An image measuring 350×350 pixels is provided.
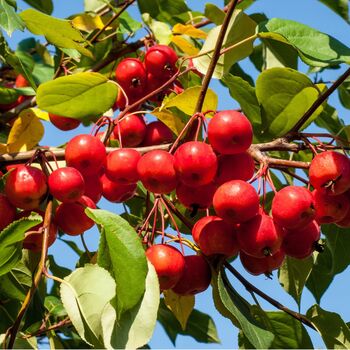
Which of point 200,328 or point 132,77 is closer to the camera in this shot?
point 132,77

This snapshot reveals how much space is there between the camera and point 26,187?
178cm

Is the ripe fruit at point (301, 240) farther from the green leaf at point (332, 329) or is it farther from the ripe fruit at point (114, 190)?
the ripe fruit at point (114, 190)

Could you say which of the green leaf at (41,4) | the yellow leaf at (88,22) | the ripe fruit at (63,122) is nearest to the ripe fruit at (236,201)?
the ripe fruit at (63,122)

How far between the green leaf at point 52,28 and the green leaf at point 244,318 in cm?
90

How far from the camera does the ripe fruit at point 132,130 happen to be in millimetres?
2236

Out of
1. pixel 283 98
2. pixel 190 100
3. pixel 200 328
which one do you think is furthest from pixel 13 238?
pixel 200 328

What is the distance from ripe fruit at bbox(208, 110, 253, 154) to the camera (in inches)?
68.1

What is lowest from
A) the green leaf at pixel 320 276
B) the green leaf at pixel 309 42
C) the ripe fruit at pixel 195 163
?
the green leaf at pixel 320 276

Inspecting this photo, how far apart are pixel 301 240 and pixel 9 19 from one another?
1.04 m

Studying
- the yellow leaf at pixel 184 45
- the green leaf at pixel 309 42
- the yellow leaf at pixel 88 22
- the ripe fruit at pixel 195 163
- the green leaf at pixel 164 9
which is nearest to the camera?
the ripe fruit at pixel 195 163

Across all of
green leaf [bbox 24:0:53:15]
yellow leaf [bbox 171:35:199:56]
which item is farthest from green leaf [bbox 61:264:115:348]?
green leaf [bbox 24:0:53:15]

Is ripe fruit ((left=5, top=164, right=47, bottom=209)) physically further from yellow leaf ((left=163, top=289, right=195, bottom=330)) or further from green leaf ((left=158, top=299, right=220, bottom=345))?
green leaf ((left=158, top=299, right=220, bottom=345))

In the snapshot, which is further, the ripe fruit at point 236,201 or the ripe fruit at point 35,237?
the ripe fruit at point 35,237

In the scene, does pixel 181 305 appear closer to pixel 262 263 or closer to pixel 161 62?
pixel 262 263
